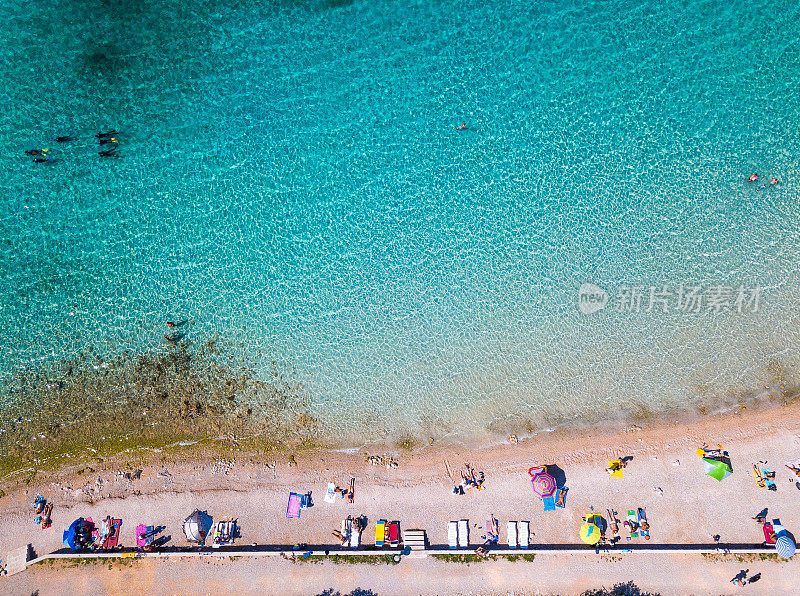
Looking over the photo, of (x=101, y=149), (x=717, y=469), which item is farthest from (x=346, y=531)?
(x=101, y=149)

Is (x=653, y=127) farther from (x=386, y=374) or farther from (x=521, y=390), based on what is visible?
(x=386, y=374)

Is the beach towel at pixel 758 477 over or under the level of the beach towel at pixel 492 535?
over

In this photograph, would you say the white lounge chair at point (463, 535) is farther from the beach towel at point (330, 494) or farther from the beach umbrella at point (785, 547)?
the beach umbrella at point (785, 547)

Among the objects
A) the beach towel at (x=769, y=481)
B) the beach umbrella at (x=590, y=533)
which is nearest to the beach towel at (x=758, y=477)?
the beach towel at (x=769, y=481)

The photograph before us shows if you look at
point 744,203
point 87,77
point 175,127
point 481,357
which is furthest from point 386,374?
point 87,77

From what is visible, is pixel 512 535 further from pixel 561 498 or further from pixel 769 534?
pixel 769 534

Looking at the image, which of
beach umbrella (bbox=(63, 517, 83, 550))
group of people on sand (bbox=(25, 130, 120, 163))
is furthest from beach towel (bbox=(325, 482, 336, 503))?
group of people on sand (bbox=(25, 130, 120, 163))

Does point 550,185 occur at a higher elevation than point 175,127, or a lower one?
lower
